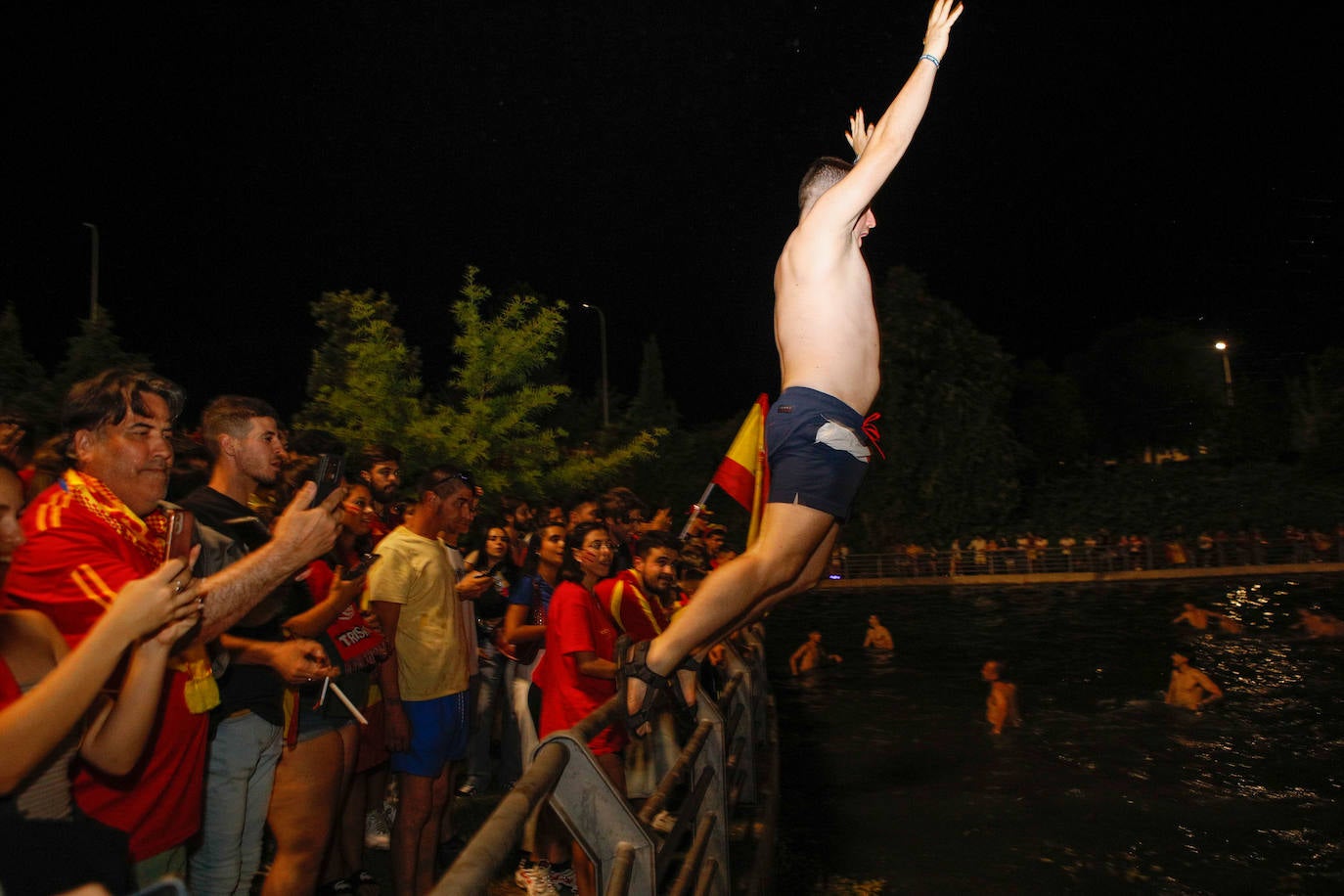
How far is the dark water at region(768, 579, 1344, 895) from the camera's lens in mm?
→ 5945

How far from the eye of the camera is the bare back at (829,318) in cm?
368

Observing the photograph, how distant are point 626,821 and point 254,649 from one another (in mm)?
1551

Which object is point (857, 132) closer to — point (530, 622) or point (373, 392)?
point (530, 622)

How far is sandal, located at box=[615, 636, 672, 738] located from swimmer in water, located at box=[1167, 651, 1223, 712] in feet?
29.2

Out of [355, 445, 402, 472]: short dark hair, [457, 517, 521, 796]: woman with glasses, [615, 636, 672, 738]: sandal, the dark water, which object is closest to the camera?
[615, 636, 672, 738]: sandal

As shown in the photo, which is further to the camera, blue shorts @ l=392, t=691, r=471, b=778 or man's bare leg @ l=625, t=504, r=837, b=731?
blue shorts @ l=392, t=691, r=471, b=778

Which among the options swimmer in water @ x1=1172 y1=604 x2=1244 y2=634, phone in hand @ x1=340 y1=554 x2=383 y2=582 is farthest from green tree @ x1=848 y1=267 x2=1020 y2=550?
phone in hand @ x1=340 y1=554 x2=383 y2=582

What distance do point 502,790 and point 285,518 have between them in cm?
459

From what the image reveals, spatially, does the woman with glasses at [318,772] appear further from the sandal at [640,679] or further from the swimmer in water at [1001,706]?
the swimmer in water at [1001,706]

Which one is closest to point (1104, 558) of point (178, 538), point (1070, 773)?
point (1070, 773)

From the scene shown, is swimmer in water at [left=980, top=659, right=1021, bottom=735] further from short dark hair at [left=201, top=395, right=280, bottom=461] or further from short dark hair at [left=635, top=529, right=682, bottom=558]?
short dark hair at [left=201, top=395, right=280, bottom=461]

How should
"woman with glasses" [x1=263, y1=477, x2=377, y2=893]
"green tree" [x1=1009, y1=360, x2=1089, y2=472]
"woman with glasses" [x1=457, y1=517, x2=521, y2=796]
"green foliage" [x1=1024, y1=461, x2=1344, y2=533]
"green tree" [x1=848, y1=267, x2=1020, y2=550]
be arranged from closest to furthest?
"woman with glasses" [x1=263, y1=477, x2=377, y2=893]
"woman with glasses" [x1=457, y1=517, x2=521, y2=796]
"green foliage" [x1=1024, y1=461, x2=1344, y2=533]
"green tree" [x1=848, y1=267, x2=1020, y2=550]
"green tree" [x1=1009, y1=360, x2=1089, y2=472]

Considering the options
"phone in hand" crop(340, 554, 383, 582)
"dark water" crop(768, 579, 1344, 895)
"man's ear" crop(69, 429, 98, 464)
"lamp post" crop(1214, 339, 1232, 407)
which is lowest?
"dark water" crop(768, 579, 1344, 895)

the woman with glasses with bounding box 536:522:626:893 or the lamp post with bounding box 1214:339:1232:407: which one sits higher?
the lamp post with bounding box 1214:339:1232:407
